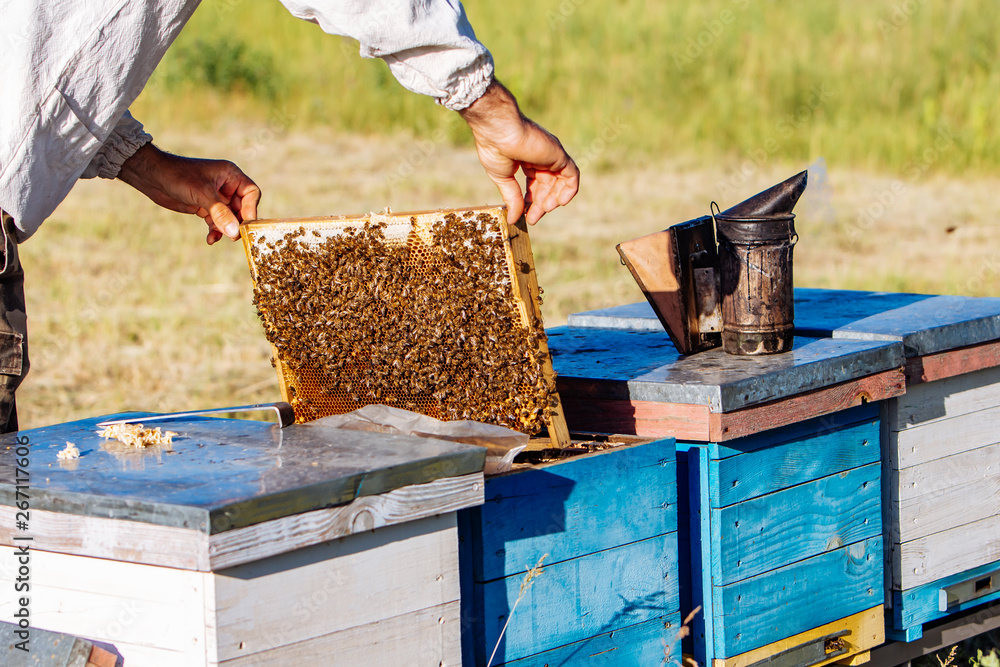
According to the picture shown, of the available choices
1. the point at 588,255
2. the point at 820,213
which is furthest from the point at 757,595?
the point at 588,255

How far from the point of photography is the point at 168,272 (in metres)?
8.82

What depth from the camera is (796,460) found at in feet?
9.69

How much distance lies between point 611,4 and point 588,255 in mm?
8850

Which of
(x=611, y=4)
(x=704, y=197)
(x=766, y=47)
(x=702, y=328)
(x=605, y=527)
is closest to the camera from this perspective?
(x=605, y=527)

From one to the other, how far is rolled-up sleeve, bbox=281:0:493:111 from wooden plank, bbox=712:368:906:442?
96cm

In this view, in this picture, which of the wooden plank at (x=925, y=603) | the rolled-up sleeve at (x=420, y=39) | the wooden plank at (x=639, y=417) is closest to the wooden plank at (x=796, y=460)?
the wooden plank at (x=639, y=417)

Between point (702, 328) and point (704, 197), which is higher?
point (704, 197)

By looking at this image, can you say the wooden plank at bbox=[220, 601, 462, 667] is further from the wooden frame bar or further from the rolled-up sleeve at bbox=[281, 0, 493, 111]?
the rolled-up sleeve at bbox=[281, 0, 493, 111]

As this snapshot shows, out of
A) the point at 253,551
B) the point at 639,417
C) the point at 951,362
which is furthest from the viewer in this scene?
the point at 951,362

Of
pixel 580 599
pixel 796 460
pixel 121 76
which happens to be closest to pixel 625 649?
pixel 580 599

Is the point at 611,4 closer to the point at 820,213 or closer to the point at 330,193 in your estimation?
the point at 330,193

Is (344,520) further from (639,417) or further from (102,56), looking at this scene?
(102,56)

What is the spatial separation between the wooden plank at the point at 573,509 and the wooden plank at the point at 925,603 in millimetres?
1016

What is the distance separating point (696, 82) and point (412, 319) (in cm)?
1171
